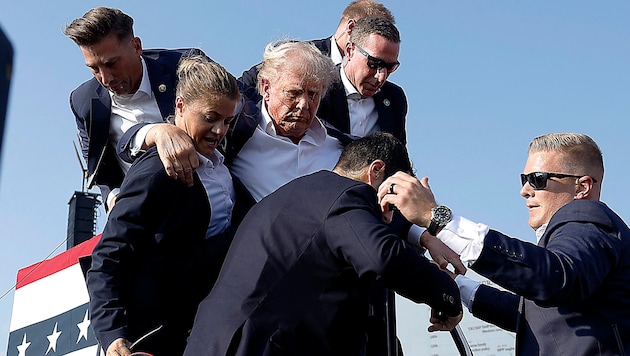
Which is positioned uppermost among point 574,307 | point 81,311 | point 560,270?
point 560,270

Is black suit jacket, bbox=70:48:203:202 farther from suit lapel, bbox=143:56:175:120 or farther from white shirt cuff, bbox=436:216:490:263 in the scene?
white shirt cuff, bbox=436:216:490:263

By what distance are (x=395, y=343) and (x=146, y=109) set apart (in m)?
1.46

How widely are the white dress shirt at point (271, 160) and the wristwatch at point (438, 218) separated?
838mm

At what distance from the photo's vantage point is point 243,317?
254 cm

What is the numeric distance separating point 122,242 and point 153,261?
0.46 feet

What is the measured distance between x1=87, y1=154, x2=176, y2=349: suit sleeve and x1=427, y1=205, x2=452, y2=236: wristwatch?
0.92m

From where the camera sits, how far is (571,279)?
275cm

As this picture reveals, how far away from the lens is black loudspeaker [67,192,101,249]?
26.4 metres

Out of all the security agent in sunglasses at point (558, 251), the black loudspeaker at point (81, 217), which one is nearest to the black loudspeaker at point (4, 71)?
the security agent in sunglasses at point (558, 251)

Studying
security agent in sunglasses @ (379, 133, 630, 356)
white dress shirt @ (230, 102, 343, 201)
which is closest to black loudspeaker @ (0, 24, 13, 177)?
security agent in sunglasses @ (379, 133, 630, 356)

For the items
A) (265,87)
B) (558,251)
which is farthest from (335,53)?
(558,251)

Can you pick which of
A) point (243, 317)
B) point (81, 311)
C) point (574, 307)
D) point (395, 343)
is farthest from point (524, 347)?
point (81, 311)

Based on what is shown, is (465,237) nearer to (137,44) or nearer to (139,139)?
(139,139)

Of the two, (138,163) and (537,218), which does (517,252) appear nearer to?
(537,218)
